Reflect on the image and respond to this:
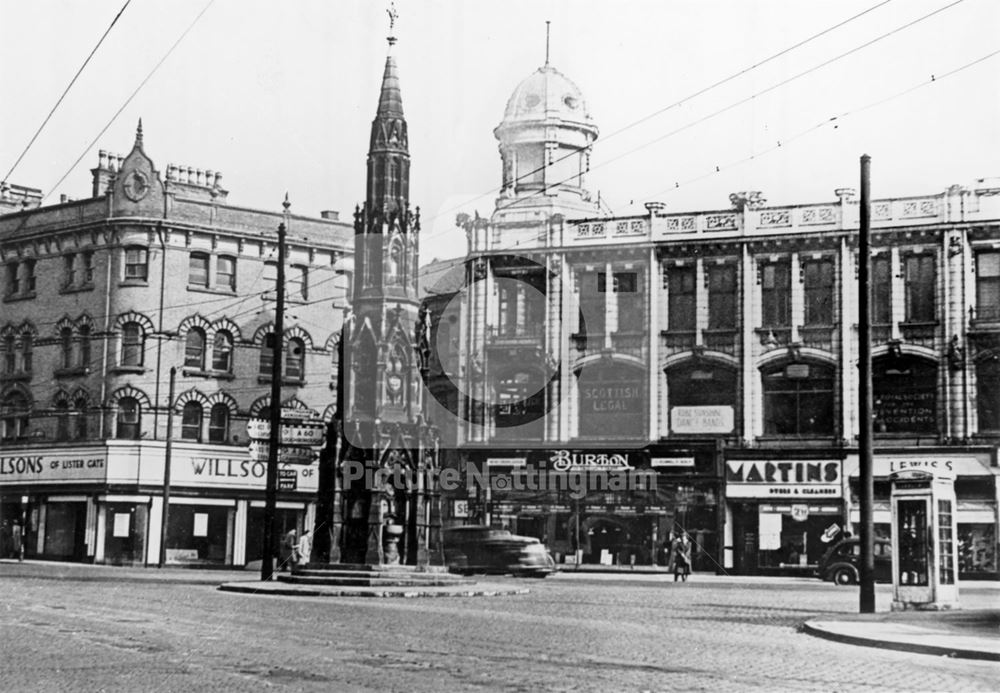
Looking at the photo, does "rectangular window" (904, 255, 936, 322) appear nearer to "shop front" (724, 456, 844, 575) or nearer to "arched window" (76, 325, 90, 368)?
"shop front" (724, 456, 844, 575)

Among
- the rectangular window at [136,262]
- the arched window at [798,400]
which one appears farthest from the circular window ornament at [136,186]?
the arched window at [798,400]

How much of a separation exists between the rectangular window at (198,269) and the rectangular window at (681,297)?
17.3 meters

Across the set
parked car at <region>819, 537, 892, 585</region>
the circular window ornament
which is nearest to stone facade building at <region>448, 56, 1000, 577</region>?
parked car at <region>819, 537, 892, 585</region>

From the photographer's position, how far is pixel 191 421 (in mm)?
48344

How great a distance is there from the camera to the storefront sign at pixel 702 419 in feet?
146

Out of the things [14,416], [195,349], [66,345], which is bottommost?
[14,416]

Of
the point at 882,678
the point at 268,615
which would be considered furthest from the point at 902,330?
the point at 882,678

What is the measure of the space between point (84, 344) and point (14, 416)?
455cm

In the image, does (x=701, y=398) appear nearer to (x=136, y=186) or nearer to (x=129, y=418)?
(x=129, y=418)

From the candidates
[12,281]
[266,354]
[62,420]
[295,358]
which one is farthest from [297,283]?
[12,281]

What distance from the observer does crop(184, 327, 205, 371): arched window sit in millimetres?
48344

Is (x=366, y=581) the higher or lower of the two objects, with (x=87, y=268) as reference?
lower

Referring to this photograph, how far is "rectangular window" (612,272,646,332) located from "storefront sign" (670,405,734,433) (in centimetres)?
329

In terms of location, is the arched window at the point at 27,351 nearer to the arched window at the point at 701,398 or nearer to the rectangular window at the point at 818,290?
the arched window at the point at 701,398
